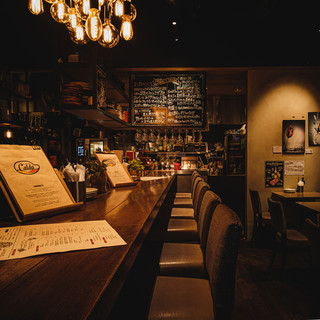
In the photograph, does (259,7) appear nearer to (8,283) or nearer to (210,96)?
(210,96)

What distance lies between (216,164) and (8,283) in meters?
6.46

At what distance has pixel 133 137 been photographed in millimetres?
5957

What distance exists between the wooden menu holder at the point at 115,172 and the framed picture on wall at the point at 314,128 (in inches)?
152

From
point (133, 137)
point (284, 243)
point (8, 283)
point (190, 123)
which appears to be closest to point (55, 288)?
point (8, 283)

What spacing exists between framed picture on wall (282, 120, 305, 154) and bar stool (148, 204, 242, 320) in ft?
13.2

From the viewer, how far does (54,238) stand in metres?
0.76

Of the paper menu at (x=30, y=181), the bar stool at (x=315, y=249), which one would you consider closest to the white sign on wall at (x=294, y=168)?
the bar stool at (x=315, y=249)

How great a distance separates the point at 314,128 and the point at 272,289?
321 cm

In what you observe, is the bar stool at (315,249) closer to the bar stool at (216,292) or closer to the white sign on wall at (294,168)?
the bar stool at (216,292)

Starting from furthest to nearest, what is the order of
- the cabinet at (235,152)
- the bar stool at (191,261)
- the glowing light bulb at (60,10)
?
1. the cabinet at (235,152)
2. the glowing light bulb at (60,10)
3. the bar stool at (191,261)

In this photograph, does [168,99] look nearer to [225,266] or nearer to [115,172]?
[115,172]

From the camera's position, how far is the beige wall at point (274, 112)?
4.46 metres

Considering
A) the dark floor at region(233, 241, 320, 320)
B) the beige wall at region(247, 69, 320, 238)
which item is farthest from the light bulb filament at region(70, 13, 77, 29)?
the beige wall at region(247, 69, 320, 238)

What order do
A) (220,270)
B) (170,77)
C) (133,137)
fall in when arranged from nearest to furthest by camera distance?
(220,270) → (170,77) → (133,137)
